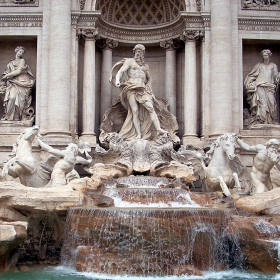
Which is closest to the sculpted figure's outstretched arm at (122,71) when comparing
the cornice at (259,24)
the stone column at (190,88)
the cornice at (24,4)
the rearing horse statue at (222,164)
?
the stone column at (190,88)

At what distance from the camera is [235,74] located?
19.2 meters

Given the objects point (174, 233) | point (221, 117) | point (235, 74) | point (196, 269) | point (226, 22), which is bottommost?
point (196, 269)

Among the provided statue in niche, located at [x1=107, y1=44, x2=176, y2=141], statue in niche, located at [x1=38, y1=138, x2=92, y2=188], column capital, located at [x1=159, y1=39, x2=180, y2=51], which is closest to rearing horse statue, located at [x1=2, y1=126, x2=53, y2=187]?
statue in niche, located at [x1=38, y1=138, x2=92, y2=188]

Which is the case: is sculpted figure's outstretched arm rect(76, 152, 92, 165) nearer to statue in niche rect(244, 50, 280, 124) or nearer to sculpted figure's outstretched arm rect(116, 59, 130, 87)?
sculpted figure's outstretched arm rect(116, 59, 130, 87)

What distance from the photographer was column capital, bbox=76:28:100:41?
1911 cm

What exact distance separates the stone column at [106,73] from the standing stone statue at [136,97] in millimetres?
1436

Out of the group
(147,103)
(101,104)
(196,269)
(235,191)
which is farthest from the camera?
(101,104)

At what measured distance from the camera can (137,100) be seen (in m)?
18.6

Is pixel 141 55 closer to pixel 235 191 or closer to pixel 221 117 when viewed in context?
pixel 221 117

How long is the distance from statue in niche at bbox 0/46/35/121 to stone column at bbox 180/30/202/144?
18.4 feet

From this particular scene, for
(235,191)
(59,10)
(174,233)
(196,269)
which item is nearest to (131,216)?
(174,233)

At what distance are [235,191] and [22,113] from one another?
8484 millimetres

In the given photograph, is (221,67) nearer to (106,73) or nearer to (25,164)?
(106,73)

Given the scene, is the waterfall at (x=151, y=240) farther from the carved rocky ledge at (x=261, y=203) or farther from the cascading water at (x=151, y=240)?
the carved rocky ledge at (x=261, y=203)
